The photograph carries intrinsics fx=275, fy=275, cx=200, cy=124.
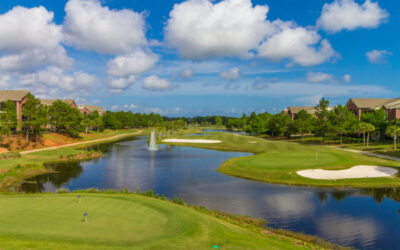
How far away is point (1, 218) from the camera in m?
17.4

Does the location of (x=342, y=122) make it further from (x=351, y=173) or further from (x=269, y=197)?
(x=269, y=197)

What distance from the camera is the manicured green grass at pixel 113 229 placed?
46.6 feet

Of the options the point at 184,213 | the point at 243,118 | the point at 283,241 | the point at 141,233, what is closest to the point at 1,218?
the point at 141,233

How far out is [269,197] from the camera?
3028 centimetres

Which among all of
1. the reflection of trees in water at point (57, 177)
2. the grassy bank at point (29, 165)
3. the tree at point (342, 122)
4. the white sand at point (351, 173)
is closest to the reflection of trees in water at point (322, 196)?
the white sand at point (351, 173)

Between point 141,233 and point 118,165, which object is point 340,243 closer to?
point 141,233

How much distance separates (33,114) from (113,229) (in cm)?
7155

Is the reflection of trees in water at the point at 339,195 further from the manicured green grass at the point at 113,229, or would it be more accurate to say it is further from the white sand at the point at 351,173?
the manicured green grass at the point at 113,229

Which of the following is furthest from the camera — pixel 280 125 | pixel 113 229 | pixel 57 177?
pixel 280 125

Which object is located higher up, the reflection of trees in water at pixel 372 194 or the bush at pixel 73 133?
the bush at pixel 73 133

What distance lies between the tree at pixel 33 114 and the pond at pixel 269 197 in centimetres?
3091

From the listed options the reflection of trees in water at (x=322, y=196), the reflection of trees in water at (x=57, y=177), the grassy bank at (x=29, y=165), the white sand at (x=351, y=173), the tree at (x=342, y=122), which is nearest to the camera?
the reflection of trees in water at (x=322, y=196)

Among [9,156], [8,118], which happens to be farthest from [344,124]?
[8,118]

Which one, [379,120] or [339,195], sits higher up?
[379,120]
